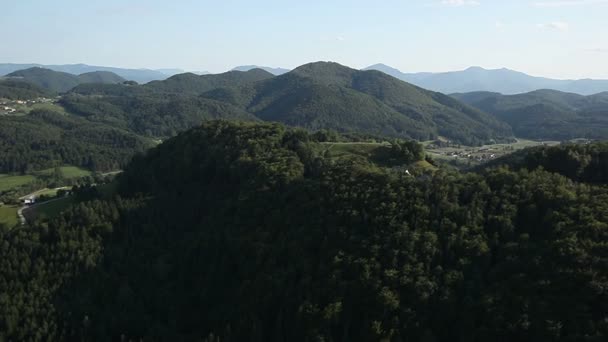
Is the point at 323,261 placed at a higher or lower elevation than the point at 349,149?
lower

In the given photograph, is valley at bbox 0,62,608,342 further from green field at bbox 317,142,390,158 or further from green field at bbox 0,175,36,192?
green field at bbox 0,175,36,192

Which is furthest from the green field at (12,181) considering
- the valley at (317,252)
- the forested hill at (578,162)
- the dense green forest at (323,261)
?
the forested hill at (578,162)

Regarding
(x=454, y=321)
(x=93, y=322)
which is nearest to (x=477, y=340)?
(x=454, y=321)

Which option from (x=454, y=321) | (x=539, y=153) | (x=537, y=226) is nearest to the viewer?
(x=454, y=321)

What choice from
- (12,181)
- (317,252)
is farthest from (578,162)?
(12,181)

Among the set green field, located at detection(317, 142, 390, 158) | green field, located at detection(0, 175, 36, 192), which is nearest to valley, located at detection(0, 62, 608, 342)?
green field, located at detection(317, 142, 390, 158)

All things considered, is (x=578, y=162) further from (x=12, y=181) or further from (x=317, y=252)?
(x=12, y=181)

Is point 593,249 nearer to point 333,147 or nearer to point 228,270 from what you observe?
point 228,270
